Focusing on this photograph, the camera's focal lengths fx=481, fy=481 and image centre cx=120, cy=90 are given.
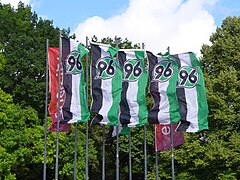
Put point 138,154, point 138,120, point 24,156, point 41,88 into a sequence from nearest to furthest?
point 138,120 < point 24,156 < point 41,88 < point 138,154

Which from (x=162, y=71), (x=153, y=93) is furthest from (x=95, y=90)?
(x=162, y=71)

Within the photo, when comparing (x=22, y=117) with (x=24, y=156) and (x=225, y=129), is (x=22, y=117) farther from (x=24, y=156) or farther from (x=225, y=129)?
(x=225, y=129)

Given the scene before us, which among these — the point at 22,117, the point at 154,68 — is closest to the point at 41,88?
the point at 22,117

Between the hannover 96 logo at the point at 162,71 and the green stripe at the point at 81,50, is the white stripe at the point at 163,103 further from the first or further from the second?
the green stripe at the point at 81,50

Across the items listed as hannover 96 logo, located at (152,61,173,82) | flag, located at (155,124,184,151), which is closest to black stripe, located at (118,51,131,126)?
hannover 96 logo, located at (152,61,173,82)

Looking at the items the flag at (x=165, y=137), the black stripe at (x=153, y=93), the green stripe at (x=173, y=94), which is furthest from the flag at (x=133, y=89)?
the flag at (x=165, y=137)

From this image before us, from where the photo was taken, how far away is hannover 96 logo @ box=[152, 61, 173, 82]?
919 inches

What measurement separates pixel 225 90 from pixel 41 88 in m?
14.8

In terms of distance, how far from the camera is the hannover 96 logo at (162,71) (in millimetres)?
23344

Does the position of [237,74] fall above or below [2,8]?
below

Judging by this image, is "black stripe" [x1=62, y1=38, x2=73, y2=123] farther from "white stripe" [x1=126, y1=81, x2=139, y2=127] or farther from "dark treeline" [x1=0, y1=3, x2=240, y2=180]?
"dark treeline" [x1=0, y1=3, x2=240, y2=180]

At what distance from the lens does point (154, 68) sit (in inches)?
923

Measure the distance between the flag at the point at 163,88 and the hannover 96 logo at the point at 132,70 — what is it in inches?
22.6

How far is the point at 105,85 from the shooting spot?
884 inches
